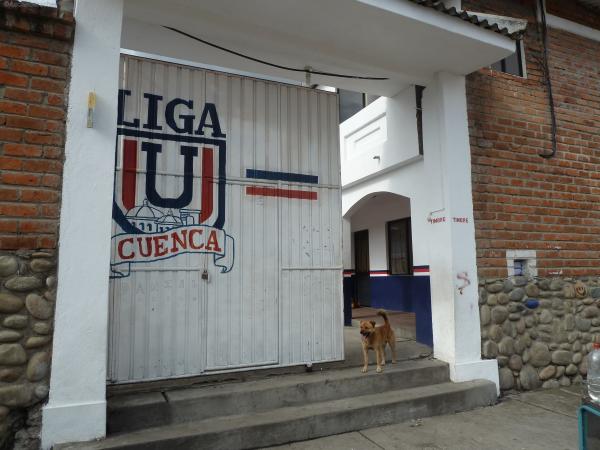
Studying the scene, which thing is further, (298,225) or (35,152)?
(298,225)

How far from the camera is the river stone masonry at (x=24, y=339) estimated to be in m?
2.93

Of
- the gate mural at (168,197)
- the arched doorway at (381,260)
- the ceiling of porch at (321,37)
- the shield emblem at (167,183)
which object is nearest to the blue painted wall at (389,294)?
the arched doorway at (381,260)

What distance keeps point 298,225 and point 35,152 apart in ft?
8.08

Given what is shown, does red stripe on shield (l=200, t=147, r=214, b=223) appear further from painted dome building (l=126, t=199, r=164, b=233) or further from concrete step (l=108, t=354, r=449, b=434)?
concrete step (l=108, t=354, r=449, b=434)

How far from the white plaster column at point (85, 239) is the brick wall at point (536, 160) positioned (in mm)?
3857

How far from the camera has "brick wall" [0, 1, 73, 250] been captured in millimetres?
3066

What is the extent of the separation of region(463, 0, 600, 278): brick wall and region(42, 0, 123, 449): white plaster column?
386 centimetres

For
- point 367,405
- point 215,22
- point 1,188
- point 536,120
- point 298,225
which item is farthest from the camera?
point 536,120

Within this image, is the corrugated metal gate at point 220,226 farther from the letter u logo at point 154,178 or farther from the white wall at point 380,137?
the white wall at point 380,137

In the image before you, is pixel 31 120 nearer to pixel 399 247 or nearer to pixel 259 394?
pixel 259 394

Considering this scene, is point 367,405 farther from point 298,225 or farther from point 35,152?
point 35,152

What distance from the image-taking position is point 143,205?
3.97 metres

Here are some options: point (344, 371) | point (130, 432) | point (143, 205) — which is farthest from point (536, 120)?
point (130, 432)

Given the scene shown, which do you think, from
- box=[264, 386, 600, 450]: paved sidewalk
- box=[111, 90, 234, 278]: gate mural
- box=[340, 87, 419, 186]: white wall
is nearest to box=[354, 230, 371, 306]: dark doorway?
box=[340, 87, 419, 186]: white wall
